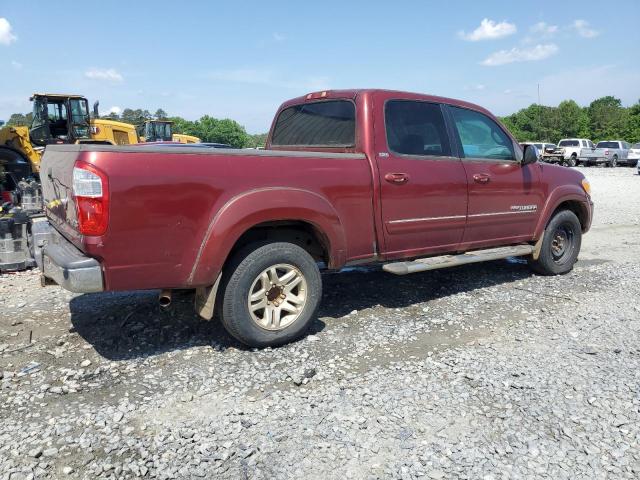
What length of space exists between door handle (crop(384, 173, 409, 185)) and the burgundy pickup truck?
0.04ft

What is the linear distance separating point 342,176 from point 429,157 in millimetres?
1115

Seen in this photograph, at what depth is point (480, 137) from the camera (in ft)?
17.6

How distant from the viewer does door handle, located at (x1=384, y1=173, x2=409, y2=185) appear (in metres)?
4.38

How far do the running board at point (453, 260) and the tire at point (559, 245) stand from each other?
25 centimetres

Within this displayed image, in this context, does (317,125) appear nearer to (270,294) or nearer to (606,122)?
(270,294)

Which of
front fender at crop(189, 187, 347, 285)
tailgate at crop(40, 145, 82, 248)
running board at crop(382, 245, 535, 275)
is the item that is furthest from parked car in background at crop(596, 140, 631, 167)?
tailgate at crop(40, 145, 82, 248)

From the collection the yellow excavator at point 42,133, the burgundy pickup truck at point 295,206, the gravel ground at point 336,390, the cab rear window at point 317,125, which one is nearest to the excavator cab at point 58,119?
the yellow excavator at point 42,133

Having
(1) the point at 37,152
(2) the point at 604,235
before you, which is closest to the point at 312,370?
(2) the point at 604,235

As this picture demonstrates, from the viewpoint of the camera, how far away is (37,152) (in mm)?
14023

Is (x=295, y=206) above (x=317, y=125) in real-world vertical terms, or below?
below

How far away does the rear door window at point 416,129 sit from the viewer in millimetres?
4594

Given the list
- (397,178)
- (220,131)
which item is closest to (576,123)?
(220,131)

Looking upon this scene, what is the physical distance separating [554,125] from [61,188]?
60135 mm

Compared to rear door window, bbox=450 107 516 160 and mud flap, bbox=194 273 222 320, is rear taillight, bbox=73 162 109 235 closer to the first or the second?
mud flap, bbox=194 273 222 320
